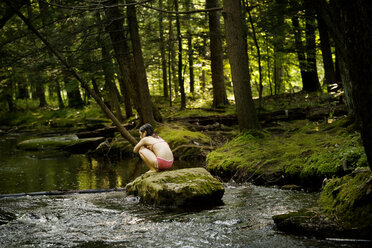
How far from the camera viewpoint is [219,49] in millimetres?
20094

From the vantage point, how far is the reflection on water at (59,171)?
9.97 metres

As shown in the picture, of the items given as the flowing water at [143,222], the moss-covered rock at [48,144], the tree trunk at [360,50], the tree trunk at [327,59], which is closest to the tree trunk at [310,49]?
the tree trunk at [327,59]

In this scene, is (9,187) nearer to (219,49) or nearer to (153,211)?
(153,211)

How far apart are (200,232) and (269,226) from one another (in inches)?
36.2

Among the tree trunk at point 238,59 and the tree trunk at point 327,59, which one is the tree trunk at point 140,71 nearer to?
the tree trunk at point 238,59

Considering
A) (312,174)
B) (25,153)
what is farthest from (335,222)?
(25,153)

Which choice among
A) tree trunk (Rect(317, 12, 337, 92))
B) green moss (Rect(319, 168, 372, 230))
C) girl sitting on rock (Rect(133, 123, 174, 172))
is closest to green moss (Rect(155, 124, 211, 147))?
girl sitting on rock (Rect(133, 123, 174, 172))

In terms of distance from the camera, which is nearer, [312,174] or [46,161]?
[312,174]

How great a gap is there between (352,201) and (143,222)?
9.74 ft

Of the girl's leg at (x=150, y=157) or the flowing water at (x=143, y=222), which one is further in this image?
the girl's leg at (x=150, y=157)

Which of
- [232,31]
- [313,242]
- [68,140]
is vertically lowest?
[313,242]

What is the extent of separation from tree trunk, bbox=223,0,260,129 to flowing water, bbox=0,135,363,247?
298cm

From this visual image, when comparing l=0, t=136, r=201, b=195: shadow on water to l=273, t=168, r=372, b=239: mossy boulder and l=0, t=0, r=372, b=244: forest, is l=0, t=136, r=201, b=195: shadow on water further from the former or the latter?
l=273, t=168, r=372, b=239: mossy boulder

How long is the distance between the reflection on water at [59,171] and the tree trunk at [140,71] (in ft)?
7.54
